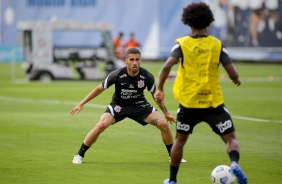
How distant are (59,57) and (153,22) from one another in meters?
20.7

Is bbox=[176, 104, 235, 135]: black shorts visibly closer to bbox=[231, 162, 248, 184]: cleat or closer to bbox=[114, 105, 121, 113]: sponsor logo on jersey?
bbox=[231, 162, 248, 184]: cleat

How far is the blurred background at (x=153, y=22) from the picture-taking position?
175ft

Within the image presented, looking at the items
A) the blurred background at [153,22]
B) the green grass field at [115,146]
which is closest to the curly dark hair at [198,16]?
the green grass field at [115,146]

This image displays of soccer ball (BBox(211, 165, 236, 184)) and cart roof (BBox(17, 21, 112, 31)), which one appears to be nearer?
soccer ball (BBox(211, 165, 236, 184))

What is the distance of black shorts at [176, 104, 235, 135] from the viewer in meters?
10.2

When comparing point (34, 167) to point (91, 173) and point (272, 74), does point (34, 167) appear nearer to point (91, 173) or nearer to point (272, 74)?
point (91, 173)

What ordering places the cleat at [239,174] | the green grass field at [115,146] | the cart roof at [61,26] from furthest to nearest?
the cart roof at [61,26], the green grass field at [115,146], the cleat at [239,174]

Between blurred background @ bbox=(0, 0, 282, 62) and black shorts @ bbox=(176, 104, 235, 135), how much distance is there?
38.4m

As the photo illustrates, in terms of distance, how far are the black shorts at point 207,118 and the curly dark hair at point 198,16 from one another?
3.37 ft

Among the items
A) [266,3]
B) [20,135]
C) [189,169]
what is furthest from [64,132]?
[266,3]

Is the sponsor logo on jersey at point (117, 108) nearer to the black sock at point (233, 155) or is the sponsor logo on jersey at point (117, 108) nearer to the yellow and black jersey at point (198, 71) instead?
the yellow and black jersey at point (198, 71)

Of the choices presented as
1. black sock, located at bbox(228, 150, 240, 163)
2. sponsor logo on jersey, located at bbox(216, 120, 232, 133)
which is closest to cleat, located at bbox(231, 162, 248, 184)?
black sock, located at bbox(228, 150, 240, 163)

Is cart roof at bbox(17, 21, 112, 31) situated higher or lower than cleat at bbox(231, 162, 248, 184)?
lower

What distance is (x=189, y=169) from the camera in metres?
12.6
